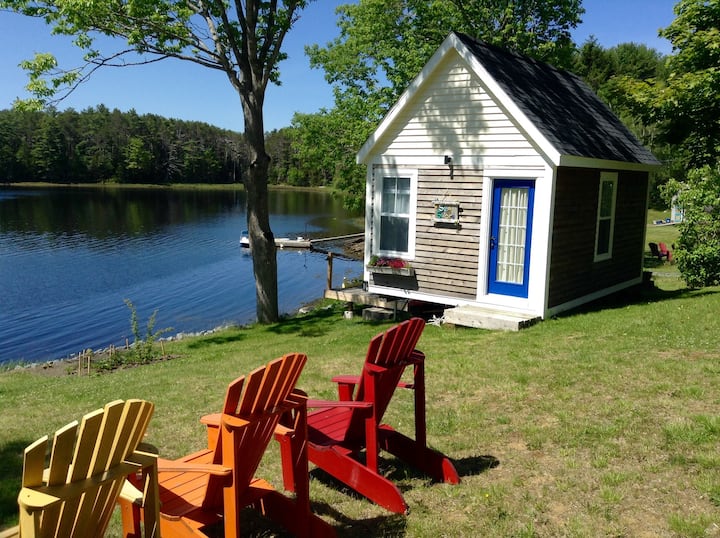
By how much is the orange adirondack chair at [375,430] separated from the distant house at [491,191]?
6.58 metres

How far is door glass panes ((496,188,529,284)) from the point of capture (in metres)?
11.6

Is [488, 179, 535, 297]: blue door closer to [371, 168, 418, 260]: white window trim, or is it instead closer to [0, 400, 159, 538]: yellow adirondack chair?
[371, 168, 418, 260]: white window trim

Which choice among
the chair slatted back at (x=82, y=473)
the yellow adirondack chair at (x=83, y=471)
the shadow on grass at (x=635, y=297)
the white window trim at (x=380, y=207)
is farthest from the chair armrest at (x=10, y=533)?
the white window trim at (x=380, y=207)

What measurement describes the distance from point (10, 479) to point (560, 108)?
11871 mm

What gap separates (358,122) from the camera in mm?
24422

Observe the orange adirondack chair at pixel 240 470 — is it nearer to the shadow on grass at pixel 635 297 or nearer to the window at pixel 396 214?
the shadow on grass at pixel 635 297

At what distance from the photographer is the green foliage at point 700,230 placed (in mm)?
15039

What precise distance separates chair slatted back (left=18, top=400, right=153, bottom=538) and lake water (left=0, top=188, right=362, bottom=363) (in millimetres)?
14833

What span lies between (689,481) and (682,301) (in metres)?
9.03

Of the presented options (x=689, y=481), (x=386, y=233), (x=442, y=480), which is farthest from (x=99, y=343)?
(x=689, y=481)

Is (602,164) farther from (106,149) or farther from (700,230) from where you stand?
(106,149)

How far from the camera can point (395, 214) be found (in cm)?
1321

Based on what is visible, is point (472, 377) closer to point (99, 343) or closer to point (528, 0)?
point (99, 343)

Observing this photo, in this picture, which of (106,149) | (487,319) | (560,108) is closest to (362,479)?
(487,319)
